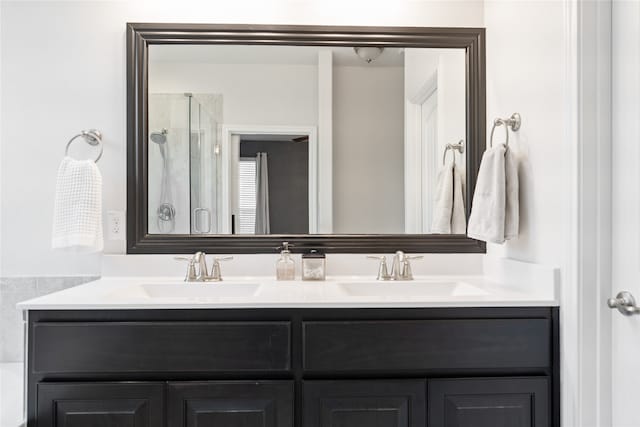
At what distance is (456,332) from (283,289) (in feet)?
1.88

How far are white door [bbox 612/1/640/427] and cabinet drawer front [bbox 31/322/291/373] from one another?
91cm

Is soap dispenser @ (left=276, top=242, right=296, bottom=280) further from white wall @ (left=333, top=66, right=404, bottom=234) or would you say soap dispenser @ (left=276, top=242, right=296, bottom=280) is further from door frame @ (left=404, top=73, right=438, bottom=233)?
A: door frame @ (left=404, top=73, right=438, bottom=233)

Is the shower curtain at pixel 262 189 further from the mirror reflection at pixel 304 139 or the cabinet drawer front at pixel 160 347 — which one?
the cabinet drawer front at pixel 160 347

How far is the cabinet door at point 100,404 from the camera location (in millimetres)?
1246

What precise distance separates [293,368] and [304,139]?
0.94m

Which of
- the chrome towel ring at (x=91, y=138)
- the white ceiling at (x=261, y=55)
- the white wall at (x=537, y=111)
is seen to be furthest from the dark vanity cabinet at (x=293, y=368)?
the white ceiling at (x=261, y=55)

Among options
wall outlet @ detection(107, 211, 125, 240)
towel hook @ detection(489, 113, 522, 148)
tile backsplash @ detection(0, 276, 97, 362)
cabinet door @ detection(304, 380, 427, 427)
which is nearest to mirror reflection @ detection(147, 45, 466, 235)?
wall outlet @ detection(107, 211, 125, 240)

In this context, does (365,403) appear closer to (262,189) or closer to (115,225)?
(262,189)

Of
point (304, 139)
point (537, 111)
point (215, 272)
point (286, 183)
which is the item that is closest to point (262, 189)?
point (286, 183)

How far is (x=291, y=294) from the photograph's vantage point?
1392mm

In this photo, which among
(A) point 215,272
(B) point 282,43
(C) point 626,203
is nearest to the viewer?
(C) point 626,203

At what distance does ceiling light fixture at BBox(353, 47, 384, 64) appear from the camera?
1.84 m

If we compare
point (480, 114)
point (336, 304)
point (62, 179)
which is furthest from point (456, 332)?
point (62, 179)

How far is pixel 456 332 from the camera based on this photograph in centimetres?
129
